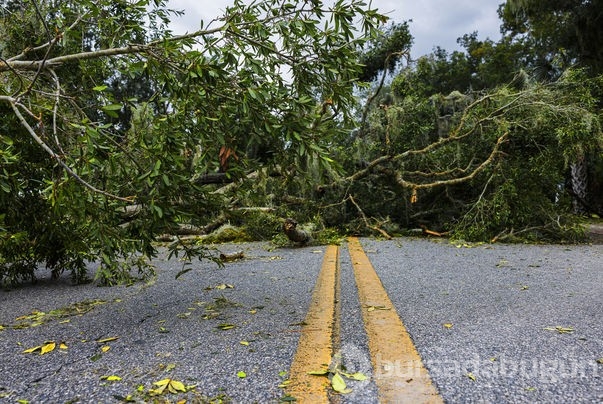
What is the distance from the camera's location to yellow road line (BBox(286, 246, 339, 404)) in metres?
1.55

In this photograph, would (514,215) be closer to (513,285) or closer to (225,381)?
(513,285)

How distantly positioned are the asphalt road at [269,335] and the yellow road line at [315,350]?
0.15ft

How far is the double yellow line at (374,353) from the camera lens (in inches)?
60.1

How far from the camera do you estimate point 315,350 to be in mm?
1957

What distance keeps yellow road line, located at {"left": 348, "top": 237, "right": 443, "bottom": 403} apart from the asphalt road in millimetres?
35

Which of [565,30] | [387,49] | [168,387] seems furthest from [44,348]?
[565,30]

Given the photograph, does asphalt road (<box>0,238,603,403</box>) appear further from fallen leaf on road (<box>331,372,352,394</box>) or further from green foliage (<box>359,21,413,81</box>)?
green foliage (<box>359,21,413,81</box>)

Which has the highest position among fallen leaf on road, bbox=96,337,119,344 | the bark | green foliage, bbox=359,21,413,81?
green foliage, bbox=359,21,413,81

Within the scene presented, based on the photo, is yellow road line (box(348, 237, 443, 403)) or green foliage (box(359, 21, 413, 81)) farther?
green foliage (box(359, 21, 413, 81))

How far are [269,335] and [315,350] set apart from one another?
35 centimetres

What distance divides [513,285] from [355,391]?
2550mm

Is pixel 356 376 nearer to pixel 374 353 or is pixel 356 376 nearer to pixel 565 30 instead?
pixel 374 353

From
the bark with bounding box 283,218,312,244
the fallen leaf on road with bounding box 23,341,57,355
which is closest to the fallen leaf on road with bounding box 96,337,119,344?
the fallen leaf on road with bounding box 23,341,57,355

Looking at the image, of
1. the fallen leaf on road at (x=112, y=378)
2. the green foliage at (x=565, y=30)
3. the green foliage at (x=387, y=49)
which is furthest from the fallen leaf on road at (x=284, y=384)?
the green foliage at (x=565, y=30)
